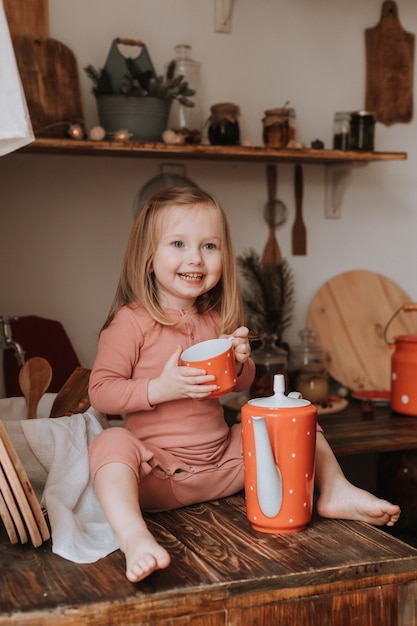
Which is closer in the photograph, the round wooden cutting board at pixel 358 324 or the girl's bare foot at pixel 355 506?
the girl's bare foot at pixel 355 506

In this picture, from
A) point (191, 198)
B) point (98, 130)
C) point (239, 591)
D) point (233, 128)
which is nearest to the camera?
point (239, 591)

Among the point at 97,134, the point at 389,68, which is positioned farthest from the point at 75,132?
the point at 389,68

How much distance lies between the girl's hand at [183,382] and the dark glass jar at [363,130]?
3.76 feet

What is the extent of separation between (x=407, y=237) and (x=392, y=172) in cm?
22

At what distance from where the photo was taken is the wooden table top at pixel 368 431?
1819 millimetres

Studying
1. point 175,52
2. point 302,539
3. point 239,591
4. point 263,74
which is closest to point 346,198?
point 263,74

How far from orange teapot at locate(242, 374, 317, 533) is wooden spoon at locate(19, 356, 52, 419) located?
52 centimetres

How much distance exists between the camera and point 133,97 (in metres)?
1.90

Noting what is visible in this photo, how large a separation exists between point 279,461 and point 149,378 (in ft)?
1.01

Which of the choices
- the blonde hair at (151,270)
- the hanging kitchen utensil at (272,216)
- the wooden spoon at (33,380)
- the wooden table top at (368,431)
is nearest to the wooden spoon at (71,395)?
the wooden spoon at (33,380)

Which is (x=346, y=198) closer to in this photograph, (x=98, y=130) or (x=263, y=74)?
(x=263, y=74)

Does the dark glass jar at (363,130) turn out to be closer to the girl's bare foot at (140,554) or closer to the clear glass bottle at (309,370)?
the clear glass bottle at (309,370)

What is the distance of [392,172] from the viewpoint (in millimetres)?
2494

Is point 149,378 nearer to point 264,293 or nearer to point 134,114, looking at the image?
point 134,114
